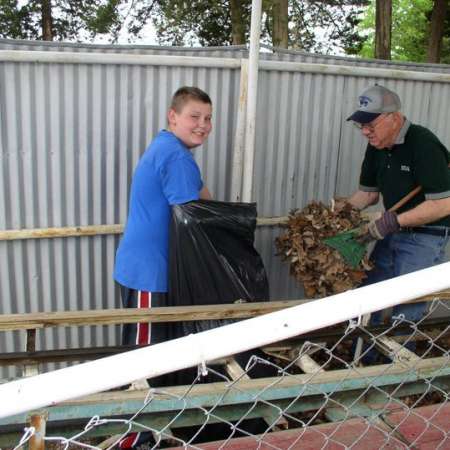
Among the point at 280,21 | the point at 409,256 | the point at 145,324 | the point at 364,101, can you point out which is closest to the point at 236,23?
the point at 280,21

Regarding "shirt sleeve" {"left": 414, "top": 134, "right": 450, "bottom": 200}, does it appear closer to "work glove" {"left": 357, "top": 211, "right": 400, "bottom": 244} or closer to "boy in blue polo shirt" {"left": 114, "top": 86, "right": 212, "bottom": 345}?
"work glove" {"left": 357, "top": 211, "right": 400, "bottom": 244}

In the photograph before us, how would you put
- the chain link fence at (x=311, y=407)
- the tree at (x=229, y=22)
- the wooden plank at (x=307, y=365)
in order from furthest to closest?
the tree at (x=229, y=22) → the wooden plank at (x=307, y=365) → the chain link fence at (x=311, y=407)

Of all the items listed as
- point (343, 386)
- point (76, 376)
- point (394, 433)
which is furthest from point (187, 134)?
point (76, 376)

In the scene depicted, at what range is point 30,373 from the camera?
2.83 metres

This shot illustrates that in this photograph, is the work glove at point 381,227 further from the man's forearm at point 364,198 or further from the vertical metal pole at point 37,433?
the vertical metal pole at point 37,433

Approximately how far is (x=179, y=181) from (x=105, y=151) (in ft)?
3.77

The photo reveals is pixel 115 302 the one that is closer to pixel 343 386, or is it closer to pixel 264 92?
pixel 264 92

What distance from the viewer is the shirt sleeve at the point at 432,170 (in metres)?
3.54

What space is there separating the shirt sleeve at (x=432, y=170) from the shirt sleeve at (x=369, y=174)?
543mm

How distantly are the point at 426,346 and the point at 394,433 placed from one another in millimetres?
1959

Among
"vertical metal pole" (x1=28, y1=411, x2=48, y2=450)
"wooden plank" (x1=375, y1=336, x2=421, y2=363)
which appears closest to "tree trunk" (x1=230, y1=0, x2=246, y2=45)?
"wooden plank" (x1=375, y1=336, x2=421, y2=363)

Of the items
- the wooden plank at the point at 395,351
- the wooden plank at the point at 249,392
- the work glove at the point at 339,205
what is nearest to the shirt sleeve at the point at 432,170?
the work glove at the point at 339,205

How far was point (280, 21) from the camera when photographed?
37.0 ft

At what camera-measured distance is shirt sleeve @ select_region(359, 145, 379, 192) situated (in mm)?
4141
